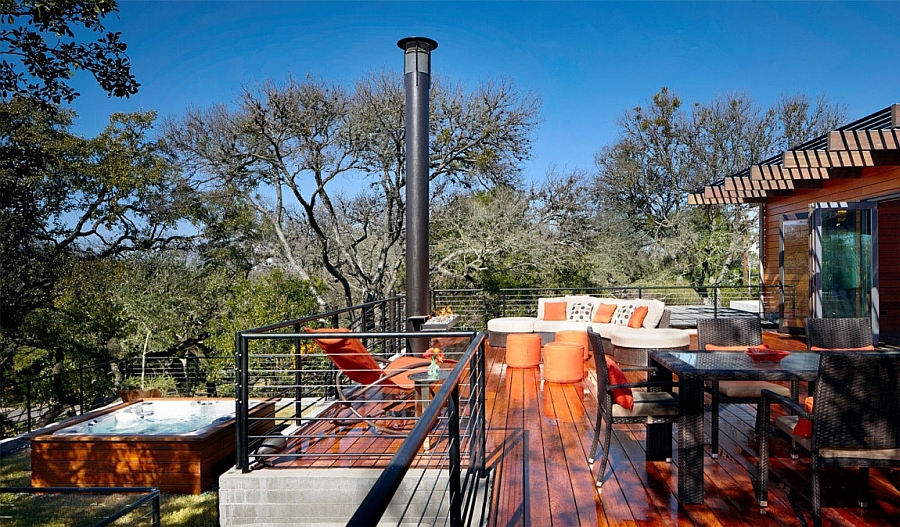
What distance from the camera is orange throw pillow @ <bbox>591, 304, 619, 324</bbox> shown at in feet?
29.7

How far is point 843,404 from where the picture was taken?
2791 mm

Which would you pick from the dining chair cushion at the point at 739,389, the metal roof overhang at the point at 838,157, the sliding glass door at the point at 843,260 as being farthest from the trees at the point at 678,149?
the dining chair cushion at the point at 739,389

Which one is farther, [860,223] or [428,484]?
[860,223]

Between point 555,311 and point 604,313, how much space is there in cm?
90

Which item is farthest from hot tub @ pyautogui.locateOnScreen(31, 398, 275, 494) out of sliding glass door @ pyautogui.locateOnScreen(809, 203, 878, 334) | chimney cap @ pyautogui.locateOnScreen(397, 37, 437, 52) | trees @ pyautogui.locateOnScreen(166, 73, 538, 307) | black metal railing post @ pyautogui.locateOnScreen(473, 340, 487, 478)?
sliding glass door @ pyautogui.locateOnScreen(809, 203, 878, 334)

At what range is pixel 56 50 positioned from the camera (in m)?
3.94

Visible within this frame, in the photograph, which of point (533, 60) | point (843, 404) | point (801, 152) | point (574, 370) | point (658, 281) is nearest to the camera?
point (843, 404)

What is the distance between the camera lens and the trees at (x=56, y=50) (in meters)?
3.59

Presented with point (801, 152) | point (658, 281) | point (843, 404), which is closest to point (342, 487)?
point (843, 404)

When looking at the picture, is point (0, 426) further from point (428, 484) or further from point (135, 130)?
point (428, 484)

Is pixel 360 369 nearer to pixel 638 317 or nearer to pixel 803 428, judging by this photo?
pixel 803 428

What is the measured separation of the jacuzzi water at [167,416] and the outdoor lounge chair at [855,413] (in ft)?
22.4

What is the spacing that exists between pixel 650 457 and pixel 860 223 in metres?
6.90

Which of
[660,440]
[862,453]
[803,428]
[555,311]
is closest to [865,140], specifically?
[555,311]
